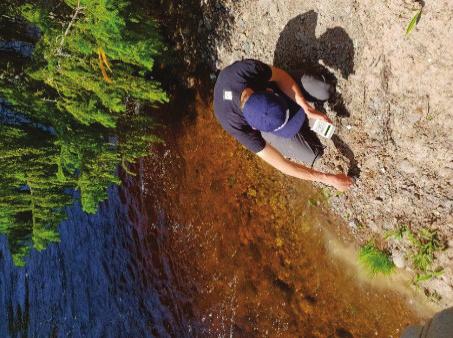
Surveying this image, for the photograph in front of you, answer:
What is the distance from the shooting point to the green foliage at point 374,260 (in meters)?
4.66

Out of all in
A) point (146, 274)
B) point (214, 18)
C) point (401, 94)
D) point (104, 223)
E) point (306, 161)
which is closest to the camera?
point (401, 94)

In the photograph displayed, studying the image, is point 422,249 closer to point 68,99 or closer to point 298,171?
point 298,171

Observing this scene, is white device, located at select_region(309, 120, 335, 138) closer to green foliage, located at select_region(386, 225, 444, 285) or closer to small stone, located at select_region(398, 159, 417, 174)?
small stone, located at select_region(398, 159, 417, 174)

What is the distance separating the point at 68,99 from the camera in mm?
4391

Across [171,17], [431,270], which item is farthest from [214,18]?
[431,270]

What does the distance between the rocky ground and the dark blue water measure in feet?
10.5

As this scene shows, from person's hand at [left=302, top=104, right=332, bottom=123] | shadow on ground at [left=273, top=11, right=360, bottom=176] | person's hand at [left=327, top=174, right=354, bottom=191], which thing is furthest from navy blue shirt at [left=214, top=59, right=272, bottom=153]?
person's hand at [left=327, top=174, right=354, bottom=191]

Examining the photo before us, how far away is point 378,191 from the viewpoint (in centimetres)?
464

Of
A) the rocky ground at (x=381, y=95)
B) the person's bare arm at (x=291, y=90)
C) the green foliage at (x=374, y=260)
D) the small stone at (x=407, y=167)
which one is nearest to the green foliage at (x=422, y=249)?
the rocky ground at (x=381, y=95)

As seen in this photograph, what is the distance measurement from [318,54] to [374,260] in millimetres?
2406

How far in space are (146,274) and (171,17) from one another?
405cm

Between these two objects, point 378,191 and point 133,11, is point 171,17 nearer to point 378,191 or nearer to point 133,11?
point 133,11

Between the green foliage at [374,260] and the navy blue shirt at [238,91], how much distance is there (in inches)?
72.6

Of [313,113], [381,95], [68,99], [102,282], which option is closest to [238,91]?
[313,113]
